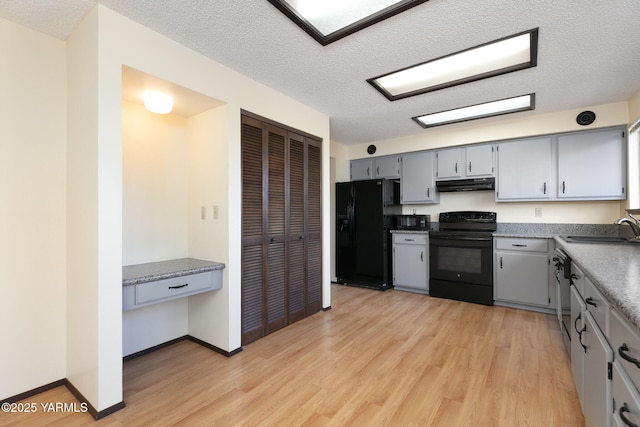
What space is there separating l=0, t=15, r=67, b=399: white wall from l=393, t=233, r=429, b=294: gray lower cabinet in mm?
3890

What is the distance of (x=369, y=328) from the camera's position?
3.04 meters

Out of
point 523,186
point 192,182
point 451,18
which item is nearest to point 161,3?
point 192,182

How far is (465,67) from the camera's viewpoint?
2527 millimetres

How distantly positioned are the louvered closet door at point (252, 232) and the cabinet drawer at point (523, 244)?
2.98m

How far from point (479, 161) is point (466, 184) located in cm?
35

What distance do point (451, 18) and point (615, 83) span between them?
214 cm

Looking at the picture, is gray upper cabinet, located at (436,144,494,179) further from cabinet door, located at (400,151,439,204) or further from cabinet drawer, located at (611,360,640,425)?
cabinet drawer, located at (611,360,640,425)

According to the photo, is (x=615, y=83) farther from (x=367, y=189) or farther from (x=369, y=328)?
(x=369, y=328)

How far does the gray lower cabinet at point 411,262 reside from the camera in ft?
13.9

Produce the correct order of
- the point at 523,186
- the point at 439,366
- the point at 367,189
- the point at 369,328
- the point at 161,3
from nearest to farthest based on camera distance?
the point at 161,3 < the point at 439,366 < the point at 369,328 < the point at 523,186 < the point at 367,189

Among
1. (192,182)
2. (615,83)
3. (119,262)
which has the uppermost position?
(615,83)

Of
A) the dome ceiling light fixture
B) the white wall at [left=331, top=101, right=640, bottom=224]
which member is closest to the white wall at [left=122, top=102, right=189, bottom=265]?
the dome ceiling light fixture

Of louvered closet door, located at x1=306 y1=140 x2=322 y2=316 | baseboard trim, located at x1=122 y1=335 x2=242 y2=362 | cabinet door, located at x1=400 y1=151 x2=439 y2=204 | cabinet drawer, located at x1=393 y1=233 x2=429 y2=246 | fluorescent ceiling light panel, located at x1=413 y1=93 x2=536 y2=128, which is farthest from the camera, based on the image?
cabinet door, located at x1=400 y1=151 x2=439 y2=204

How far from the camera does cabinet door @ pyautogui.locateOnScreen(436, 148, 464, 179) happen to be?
13.6 ft
